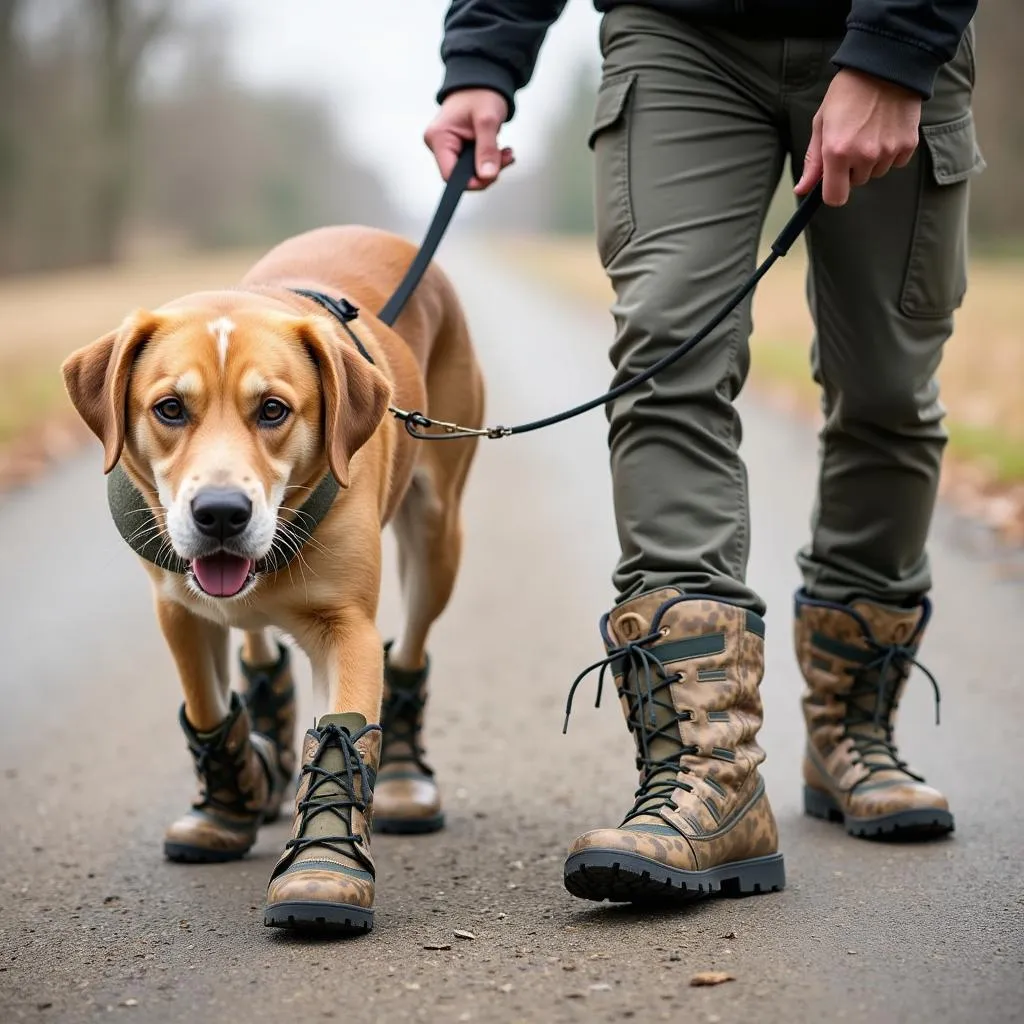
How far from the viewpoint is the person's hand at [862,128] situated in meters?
3.17

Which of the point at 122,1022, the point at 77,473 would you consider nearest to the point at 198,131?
the point at 77,473

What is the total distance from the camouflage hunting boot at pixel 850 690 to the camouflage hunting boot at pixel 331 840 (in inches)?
51.4

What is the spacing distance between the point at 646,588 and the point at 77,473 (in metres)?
8.30

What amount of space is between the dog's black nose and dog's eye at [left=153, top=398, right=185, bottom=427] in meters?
0.27

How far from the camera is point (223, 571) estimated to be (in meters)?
3.26

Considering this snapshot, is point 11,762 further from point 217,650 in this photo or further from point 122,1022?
point 122,1022

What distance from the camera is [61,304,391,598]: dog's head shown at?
125 inches

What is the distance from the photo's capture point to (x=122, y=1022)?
8.38ft

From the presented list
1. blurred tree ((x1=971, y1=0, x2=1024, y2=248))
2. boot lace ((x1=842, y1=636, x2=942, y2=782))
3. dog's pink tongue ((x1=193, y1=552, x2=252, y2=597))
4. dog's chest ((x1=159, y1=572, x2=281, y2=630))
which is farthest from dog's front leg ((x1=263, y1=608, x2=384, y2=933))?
blurred tree ((x1=971, y1=0, x2=1024, y2=248))

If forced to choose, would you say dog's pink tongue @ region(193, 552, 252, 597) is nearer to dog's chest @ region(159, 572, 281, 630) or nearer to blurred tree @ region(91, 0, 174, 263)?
dog's chest @ region(159, 572, 281, 630)

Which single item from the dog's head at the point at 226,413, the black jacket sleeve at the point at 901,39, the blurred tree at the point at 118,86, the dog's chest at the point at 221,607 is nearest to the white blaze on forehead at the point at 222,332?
the dog's head at the point at 226,413

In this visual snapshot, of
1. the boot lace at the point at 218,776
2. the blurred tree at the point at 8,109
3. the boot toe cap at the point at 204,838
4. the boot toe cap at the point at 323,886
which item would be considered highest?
the blurred tree at the point at 8,109

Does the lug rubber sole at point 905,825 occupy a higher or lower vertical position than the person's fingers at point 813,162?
lower

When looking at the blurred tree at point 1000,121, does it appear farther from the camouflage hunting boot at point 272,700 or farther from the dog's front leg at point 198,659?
the dog's front leg at point 198,659
